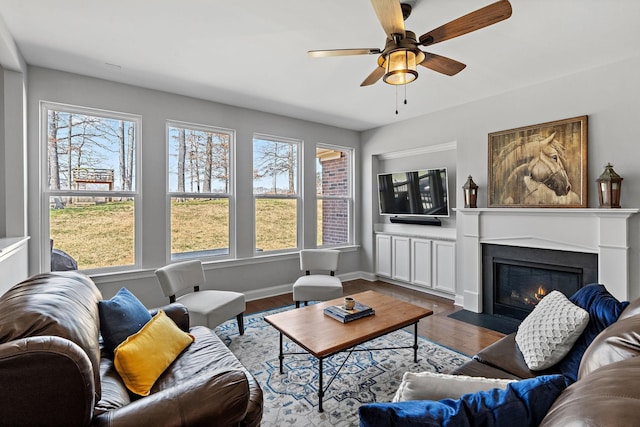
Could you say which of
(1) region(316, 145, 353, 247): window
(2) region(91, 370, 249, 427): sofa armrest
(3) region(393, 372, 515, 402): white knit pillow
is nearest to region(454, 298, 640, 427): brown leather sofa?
(3) region(393, 372, 515, 402): white knit pillow

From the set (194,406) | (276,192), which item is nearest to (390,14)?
(194,406)

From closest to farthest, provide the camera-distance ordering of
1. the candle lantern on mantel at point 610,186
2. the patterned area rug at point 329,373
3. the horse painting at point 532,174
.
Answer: the patterned area rug at point 329,373
the candle lantern on mantel at point 610,186
the horse painting at point 532,174

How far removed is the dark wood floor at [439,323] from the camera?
118 inches

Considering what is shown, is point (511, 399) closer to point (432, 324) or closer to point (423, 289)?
point (432, 324)

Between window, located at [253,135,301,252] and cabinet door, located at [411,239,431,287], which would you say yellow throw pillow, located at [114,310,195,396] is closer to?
window, located at [253,135,301,252]

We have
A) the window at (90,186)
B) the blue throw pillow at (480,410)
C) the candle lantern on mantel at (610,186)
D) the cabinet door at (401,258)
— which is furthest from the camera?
the cabinet door at (401,258)

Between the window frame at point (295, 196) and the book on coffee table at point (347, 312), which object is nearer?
the book on coffee table at point (347, 312)

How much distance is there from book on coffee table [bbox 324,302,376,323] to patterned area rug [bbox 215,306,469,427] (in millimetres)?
442

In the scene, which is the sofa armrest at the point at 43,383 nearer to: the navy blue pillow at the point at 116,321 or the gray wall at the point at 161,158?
the navy blue pillow at the point at 116,321

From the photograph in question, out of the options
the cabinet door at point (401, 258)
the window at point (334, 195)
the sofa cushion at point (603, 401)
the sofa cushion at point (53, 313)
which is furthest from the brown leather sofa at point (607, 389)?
the window at point (334, 195)

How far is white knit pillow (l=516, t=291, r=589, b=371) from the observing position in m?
1.60

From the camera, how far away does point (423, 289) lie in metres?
4.70

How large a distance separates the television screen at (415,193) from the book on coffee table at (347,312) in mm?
2425

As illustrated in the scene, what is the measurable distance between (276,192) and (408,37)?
3.00 m
